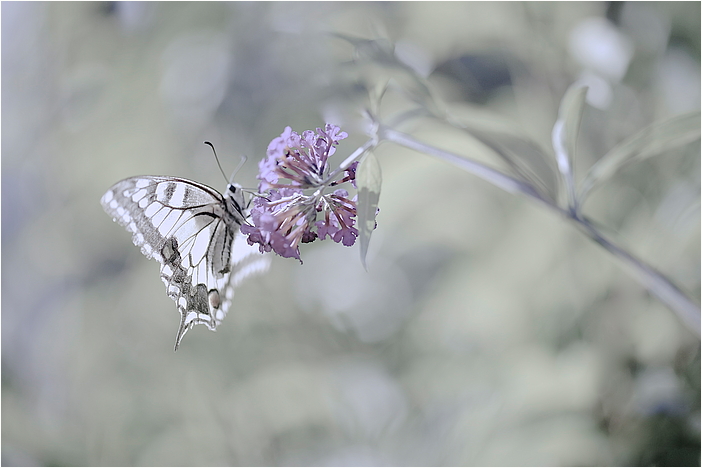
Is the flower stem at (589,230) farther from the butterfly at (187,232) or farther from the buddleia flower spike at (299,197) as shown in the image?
the butterfly at (187,232)

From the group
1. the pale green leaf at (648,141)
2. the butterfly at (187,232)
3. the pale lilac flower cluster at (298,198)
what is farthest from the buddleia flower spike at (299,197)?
the pale green leaf at (648,141)

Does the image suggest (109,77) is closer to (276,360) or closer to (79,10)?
(79,10)

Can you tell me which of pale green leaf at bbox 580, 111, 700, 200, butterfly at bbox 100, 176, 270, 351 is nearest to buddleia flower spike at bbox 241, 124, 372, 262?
butterfly at bbox 100, 176, 270, 351

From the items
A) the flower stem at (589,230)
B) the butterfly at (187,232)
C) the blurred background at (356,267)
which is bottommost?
the flower stem at (589,230)

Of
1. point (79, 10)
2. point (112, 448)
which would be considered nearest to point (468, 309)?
point (112, 448)

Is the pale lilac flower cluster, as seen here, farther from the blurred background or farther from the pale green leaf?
the pale green leaf

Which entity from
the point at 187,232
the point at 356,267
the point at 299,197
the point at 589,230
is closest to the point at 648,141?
the point at 589,230

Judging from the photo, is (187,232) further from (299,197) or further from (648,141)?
(648,141)
